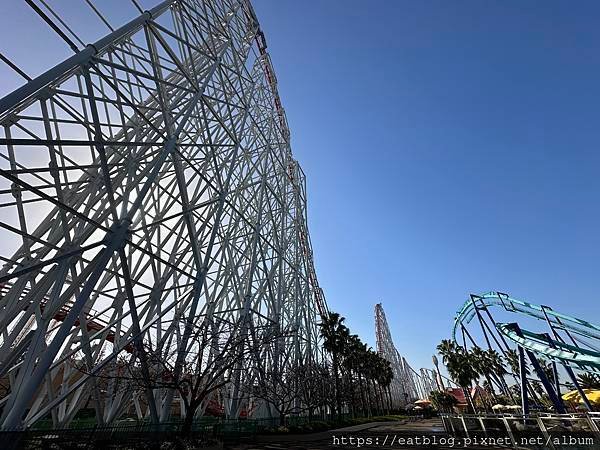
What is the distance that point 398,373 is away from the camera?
9944 cm

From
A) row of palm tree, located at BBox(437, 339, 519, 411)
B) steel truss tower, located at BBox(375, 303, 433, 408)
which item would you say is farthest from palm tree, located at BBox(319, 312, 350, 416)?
steel truss tower, located at BBox(375, 303, 433, 408)

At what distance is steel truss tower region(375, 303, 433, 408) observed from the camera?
81.0 meters

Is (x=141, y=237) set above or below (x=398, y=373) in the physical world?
below

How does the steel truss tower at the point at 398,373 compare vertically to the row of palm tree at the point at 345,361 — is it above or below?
above

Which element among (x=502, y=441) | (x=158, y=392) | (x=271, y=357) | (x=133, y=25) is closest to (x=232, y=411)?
(x=158, y=392)

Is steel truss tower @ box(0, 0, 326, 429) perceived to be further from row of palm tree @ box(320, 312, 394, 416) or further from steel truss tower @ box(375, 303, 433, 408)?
steel truss tower @ box(375, 303, 433, 408)

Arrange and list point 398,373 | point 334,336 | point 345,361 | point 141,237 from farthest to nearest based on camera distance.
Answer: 1. point 398,373
2. point 345,361
3. point 334,336
4. point 141,237

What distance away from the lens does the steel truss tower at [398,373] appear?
3190 inches

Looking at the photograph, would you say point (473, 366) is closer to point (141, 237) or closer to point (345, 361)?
point (345, 361)

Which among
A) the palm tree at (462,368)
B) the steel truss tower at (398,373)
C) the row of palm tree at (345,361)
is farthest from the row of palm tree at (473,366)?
the steel truss tower at (398,373)

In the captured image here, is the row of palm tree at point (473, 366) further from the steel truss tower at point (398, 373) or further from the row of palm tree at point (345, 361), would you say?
the steel truss tower at point (398, 373)

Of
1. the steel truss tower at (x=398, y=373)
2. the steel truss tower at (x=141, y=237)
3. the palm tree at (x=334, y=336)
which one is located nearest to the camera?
the steel truss tower at (x=141, y=237)

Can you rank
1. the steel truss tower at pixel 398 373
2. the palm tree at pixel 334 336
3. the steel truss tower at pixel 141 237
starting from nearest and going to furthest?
the steel truss tower at pixel 141 237, the palm tree at pixel 334 336, the steel truss tower at pixel 398 373

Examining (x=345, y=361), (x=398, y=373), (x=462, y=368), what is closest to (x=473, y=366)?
(x=462, y=368)
